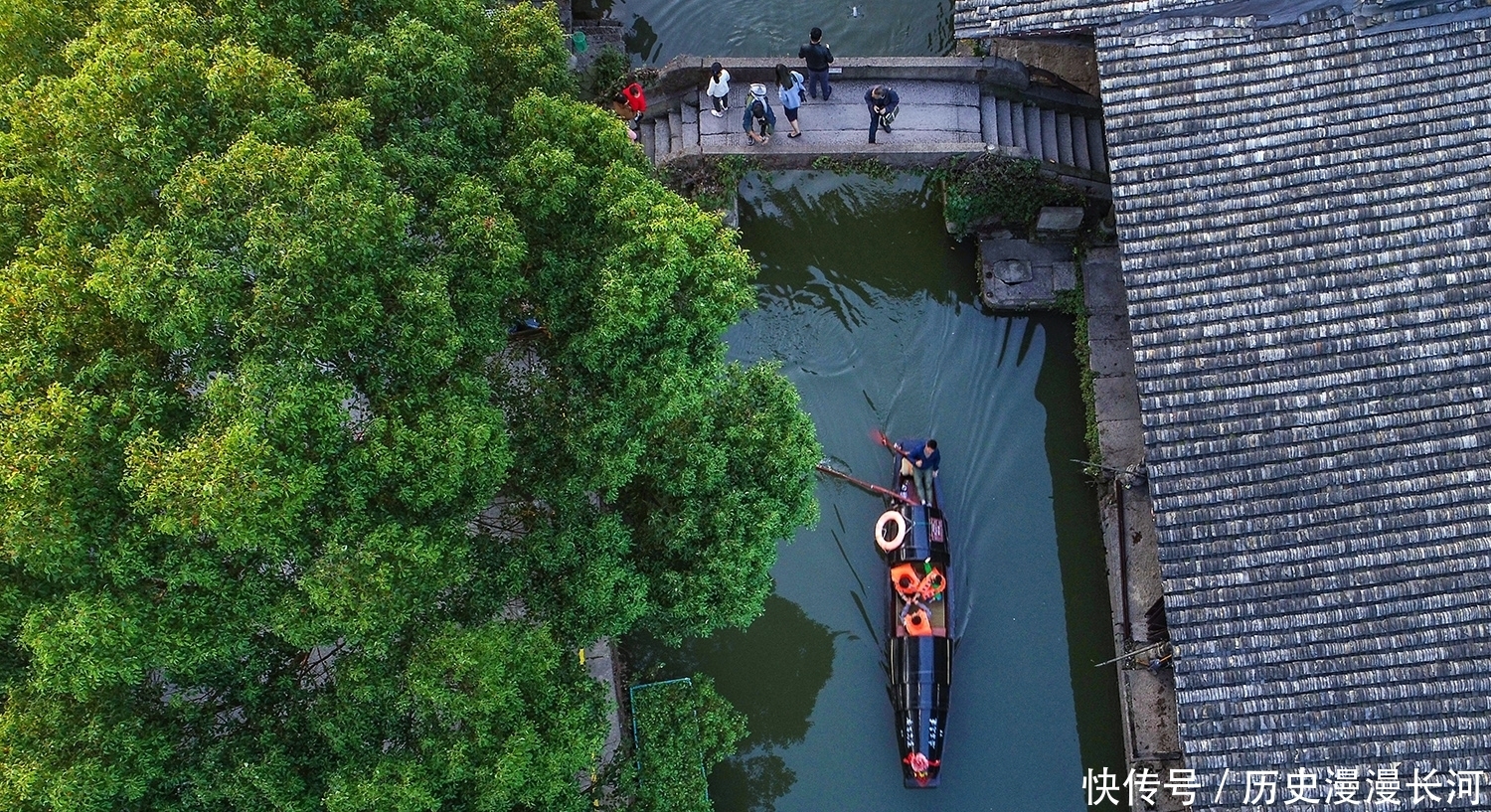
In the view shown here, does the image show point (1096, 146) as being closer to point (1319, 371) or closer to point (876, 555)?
point (1319, 371)

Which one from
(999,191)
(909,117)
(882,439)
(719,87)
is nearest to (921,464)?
(882,439)

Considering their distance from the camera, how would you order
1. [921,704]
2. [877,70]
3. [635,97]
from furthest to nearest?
[877,70] < [635,97] < [921,704]

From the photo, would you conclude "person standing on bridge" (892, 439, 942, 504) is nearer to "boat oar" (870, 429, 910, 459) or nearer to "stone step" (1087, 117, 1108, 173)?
"boat oar" (870, 429, 910, 459)

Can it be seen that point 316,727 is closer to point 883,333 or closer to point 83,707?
point 83,707

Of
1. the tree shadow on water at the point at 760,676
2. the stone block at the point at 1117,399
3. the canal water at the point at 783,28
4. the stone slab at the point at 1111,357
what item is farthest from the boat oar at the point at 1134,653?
the canal water at the point at 783,28

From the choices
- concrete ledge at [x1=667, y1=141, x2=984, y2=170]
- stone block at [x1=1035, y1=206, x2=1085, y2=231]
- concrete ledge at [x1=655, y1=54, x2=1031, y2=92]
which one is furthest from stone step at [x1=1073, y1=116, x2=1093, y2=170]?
concrete ledge at [x1=667, y1=141, x2=984, y2=170]

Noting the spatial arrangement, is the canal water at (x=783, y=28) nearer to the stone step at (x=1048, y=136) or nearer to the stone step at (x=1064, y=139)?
the stone step at (x=1048, y=136)

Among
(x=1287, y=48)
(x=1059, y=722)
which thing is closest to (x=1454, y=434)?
(x=1287, y=48)

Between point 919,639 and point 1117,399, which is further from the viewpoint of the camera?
point 1117,399
